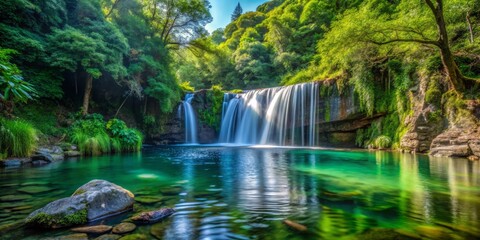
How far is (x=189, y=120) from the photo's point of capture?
20.8 m

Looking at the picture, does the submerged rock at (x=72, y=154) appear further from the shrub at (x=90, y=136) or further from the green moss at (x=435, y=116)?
the green moss at (x=435, y=116)

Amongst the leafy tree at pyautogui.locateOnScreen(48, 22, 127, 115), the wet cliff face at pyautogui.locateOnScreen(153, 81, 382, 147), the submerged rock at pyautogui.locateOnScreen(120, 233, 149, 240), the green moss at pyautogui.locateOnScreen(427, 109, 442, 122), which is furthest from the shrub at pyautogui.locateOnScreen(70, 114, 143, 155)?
the green moss at pyautogui.locateOnScreen(427, 109, 442, 122)

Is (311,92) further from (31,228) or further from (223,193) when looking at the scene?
(31,228)

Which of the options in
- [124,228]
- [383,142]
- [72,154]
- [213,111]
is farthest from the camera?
[213,111]

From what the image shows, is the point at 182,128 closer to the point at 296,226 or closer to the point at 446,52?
the point at 446,52

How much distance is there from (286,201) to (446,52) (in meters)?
9.58

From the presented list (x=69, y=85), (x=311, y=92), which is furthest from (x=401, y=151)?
(x=69, y=85)

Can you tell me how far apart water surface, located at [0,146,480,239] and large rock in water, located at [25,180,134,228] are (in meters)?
0.16

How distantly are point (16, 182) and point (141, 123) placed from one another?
44.4ft

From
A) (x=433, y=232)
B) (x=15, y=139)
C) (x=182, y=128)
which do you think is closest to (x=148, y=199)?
(x=433, y=232)

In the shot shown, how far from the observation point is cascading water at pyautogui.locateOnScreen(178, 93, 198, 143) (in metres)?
20.6

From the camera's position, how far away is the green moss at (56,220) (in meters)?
2.62

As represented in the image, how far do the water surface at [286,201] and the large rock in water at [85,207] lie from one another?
162 millimetres

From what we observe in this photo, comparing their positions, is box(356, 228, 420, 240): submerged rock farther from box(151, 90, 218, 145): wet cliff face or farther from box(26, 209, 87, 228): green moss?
box(151, 90, 218, 145): wet cliff face
